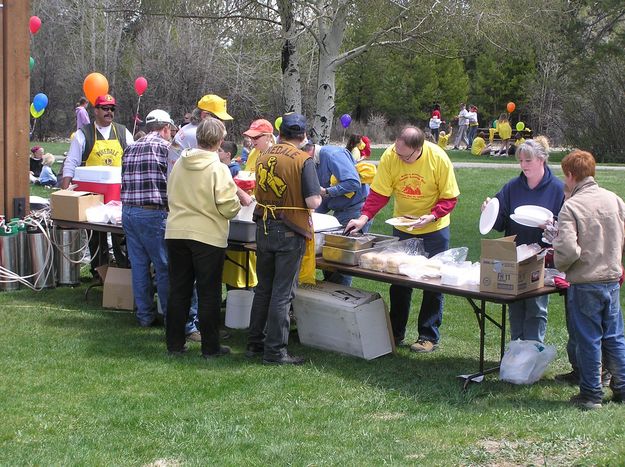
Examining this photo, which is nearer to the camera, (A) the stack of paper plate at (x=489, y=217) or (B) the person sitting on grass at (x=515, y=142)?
(A) the stack of paper plate at (x=489, y=217)

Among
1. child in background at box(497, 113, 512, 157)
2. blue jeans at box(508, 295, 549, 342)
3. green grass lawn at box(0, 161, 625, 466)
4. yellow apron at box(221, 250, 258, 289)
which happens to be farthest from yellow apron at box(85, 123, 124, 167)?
child in background at box(497, 113, 512, 157)

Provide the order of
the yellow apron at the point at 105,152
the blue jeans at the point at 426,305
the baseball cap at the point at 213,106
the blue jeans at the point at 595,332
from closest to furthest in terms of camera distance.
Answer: the blue jeans at the point at 595,332
the blue jeans at the point at 426,305
the baseball cap at the point at 213,106
the yellow apron at the point at 105,152

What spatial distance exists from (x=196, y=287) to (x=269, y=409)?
144cm

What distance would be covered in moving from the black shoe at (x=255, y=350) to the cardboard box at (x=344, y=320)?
1.47 feet

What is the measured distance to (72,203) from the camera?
27.3ft

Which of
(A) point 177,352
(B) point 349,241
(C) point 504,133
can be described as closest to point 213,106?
(B) point 349,241

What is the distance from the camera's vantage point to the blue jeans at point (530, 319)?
6.29 metres

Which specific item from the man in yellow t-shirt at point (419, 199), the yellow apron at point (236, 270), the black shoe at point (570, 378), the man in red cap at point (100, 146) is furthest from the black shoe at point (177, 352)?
the black shoe at point (570, 378)

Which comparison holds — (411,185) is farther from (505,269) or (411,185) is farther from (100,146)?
(100,146)

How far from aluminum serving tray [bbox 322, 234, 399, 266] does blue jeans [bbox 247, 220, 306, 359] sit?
356 millimetres

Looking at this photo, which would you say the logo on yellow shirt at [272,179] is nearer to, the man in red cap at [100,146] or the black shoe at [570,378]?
the black shoe at [570,378]

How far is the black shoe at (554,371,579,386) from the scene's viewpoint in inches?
238

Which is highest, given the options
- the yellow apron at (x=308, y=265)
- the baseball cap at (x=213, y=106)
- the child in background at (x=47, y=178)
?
the baseball cap at (x=213, y=106)

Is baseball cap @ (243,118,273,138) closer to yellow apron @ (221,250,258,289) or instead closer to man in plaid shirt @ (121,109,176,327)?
man in plaid shirt @ (121,109,176,327)
